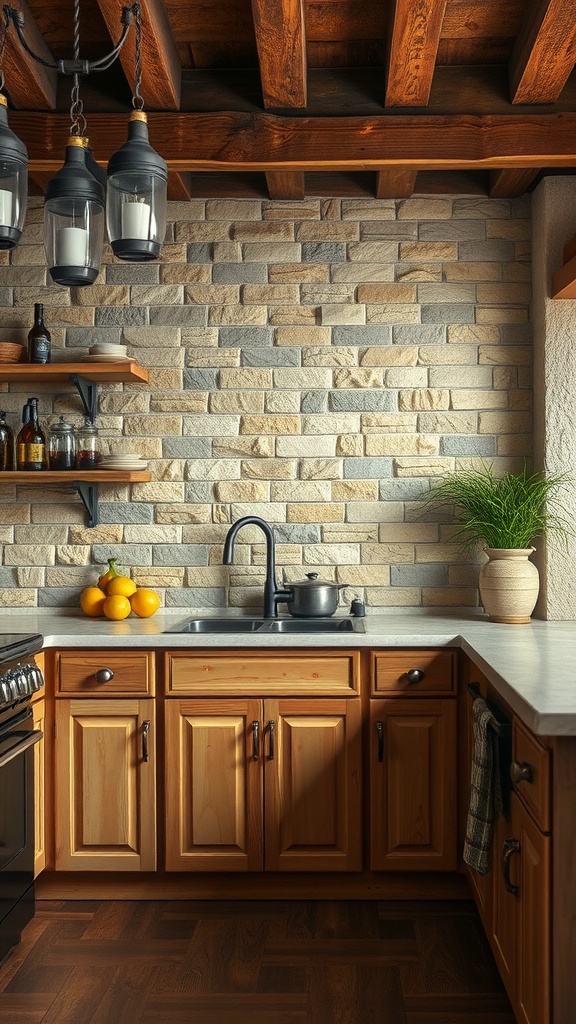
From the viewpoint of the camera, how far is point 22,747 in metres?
2.72

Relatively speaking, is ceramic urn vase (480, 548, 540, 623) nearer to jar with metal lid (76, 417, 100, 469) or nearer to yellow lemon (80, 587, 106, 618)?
yellow lemon (80, 587, 106, 618)

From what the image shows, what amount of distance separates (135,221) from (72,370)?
168cm

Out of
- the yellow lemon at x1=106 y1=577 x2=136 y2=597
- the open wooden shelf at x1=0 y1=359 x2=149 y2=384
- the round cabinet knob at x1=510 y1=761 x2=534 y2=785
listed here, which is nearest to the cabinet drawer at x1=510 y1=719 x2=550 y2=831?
the round cabinet knob at x1=510 y1=761 x2=534 y2=785

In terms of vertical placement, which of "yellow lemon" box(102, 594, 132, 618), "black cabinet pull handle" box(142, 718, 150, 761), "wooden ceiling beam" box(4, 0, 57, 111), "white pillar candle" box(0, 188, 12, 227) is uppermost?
"wooden ceiling beam" box(4, 0, 57, 111)

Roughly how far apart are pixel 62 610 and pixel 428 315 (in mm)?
1887

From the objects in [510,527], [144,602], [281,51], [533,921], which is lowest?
[533,921]

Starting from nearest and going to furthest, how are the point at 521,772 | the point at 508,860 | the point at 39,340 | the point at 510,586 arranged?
the point at 521,772
the point at 508,860
the point at 510,586
the point at 39,340

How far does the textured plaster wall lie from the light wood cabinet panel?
0.98 metres

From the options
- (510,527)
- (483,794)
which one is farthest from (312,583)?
(483,794)

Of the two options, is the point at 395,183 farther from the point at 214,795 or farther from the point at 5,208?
the point at 214,795

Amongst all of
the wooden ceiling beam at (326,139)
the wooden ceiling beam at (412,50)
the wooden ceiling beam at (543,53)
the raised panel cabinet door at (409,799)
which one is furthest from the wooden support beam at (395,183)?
the raised panel cabinet door at (409,799)

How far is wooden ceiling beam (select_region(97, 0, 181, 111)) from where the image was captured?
8.25 ft

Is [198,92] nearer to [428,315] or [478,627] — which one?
[428,315]

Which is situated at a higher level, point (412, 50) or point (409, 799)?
point (412, 50)
